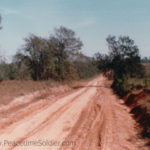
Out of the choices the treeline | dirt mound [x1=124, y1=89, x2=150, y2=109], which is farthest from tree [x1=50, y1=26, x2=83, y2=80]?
dirt mound [x1=124, y1=89, x2=150, y2=109]

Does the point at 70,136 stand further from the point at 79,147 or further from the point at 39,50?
the point at 39,50

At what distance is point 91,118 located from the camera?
11.7 metres

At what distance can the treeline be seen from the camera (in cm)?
4084

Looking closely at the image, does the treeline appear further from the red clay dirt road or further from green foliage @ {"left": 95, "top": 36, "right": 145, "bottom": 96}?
the red clay dirt road

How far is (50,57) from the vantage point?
41812 mm

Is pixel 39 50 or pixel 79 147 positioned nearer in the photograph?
pixel 79 147

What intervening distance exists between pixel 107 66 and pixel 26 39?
1592 cm

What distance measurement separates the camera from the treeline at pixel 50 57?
40.8 m

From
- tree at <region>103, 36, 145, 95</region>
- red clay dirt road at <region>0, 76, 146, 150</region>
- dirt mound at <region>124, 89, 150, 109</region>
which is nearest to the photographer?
red clay dirt road at <region>0, 76, 146, 150</region>

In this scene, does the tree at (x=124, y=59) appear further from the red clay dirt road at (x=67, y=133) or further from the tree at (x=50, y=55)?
the red clay dirt road at (x=67, y=133)

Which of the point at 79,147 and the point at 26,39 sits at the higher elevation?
the point at 26,39

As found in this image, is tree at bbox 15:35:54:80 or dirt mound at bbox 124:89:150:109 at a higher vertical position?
tree at bbox 15:35:54:80

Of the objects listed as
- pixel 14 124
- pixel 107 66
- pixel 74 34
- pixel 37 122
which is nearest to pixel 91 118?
pixel 37 122

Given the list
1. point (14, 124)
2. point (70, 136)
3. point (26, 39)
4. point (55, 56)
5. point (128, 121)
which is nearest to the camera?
point (70, 136)
